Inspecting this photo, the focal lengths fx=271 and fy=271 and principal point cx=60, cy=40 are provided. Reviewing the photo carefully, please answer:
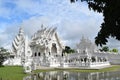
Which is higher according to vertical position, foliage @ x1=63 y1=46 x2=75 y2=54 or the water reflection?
foliage @ x1=63 y1=46 x2=75 y2=54

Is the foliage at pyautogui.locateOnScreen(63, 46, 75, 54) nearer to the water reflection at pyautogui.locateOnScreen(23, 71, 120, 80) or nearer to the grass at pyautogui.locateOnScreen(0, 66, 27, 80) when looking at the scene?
the grass at pyautogui.locateOnScreen(0, 66, 27, 80)

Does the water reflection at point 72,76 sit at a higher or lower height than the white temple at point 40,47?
lower

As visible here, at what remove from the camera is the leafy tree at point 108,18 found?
9.73 meters

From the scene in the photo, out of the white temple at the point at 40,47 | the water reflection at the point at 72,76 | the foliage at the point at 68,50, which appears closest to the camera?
the water reflection at the point at 72,76

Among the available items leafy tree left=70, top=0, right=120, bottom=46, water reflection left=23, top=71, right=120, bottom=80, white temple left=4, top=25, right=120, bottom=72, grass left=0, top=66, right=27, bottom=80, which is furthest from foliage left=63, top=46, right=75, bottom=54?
leafy tree left=70, top=0, right=120, bottom=46

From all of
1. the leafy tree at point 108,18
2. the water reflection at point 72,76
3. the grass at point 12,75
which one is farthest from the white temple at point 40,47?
the leafy tree at point 108,18

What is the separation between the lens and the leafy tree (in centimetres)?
973

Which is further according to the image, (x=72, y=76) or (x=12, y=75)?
(x=12, y=75)

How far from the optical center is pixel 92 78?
21.1 m

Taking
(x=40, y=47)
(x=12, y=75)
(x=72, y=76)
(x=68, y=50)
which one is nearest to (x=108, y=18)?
(x=72, y=76)

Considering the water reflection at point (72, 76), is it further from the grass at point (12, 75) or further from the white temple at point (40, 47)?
the white temple at point (40, 47)

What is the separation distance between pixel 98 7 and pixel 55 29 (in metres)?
44.4

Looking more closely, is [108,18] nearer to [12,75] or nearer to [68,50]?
[12,75]

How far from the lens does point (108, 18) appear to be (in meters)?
10.1
